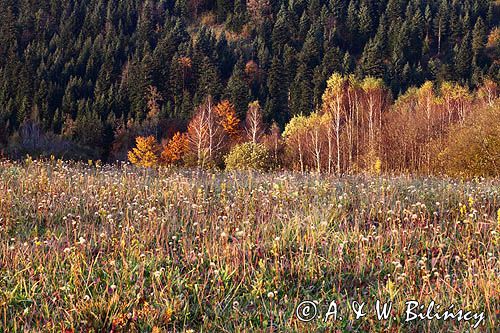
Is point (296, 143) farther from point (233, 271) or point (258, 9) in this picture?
point (258, 9)

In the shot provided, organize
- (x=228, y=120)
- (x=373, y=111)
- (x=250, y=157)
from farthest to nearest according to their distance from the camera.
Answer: (x=228, y=120)
(x=373, y=111)
(x=250, y=157)

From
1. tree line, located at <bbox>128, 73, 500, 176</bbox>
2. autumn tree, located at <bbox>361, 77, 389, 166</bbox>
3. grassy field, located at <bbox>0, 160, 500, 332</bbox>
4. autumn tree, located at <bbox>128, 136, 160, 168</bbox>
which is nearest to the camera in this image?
grassy field, located at <bbox>0, 160, 500, 332</bbox>

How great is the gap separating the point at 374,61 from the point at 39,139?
65434mm

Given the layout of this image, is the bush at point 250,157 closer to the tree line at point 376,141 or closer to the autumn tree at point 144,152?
the tree line at point 376,141

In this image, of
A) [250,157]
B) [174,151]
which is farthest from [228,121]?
[250,157]

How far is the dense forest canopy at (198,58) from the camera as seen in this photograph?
86.1 metres

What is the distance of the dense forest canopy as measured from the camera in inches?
3388

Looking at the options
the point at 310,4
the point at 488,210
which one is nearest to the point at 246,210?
the point at 488,210

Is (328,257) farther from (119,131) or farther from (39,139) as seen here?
(119,131)

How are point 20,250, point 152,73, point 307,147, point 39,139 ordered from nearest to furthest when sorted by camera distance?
point 20,250, point 307,147, point 39,139, point 152,73

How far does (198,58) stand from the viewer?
107625 mm

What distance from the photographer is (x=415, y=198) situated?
698cm

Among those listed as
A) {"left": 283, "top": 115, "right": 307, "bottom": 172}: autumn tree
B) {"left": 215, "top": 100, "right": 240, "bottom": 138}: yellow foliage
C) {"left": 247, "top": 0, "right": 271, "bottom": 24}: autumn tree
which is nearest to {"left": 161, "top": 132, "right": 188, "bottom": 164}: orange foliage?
{"left": 215, "top": 100, "right": 240, "bottom": 138}: yellow foliage

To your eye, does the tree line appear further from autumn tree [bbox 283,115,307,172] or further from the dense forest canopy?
the dense forest canopy
